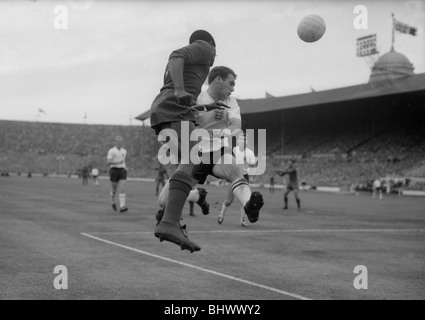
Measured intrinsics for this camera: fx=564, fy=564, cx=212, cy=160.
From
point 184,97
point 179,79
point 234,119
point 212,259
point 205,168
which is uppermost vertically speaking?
point 179,79

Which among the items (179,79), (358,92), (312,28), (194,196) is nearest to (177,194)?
(194,196)

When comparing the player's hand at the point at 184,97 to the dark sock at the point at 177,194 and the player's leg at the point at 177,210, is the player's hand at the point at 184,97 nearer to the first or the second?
the player's leg at the point at 177,210

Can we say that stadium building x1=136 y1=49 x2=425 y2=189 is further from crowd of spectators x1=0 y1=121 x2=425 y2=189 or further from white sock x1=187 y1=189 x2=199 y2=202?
white sock x1=187 y1=189 x2=199 y2=202

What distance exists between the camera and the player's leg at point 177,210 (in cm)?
355

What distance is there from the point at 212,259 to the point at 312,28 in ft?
28.1

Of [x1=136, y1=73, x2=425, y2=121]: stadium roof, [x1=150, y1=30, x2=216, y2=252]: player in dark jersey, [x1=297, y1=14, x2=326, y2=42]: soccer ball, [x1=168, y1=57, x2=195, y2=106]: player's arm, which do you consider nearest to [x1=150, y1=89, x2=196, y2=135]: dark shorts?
[x1=150, y1=30, x2=216, y2=252]: player in dark jersey

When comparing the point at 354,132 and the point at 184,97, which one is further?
the point at 354,132

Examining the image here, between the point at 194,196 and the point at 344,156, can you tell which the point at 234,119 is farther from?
the point at 344,156

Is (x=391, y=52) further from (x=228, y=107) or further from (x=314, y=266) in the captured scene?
(x=228, y=107)

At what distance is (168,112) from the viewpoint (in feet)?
11.1

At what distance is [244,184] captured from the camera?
147 inches

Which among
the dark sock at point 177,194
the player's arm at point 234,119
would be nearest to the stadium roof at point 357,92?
the dark sock at point 177,194
